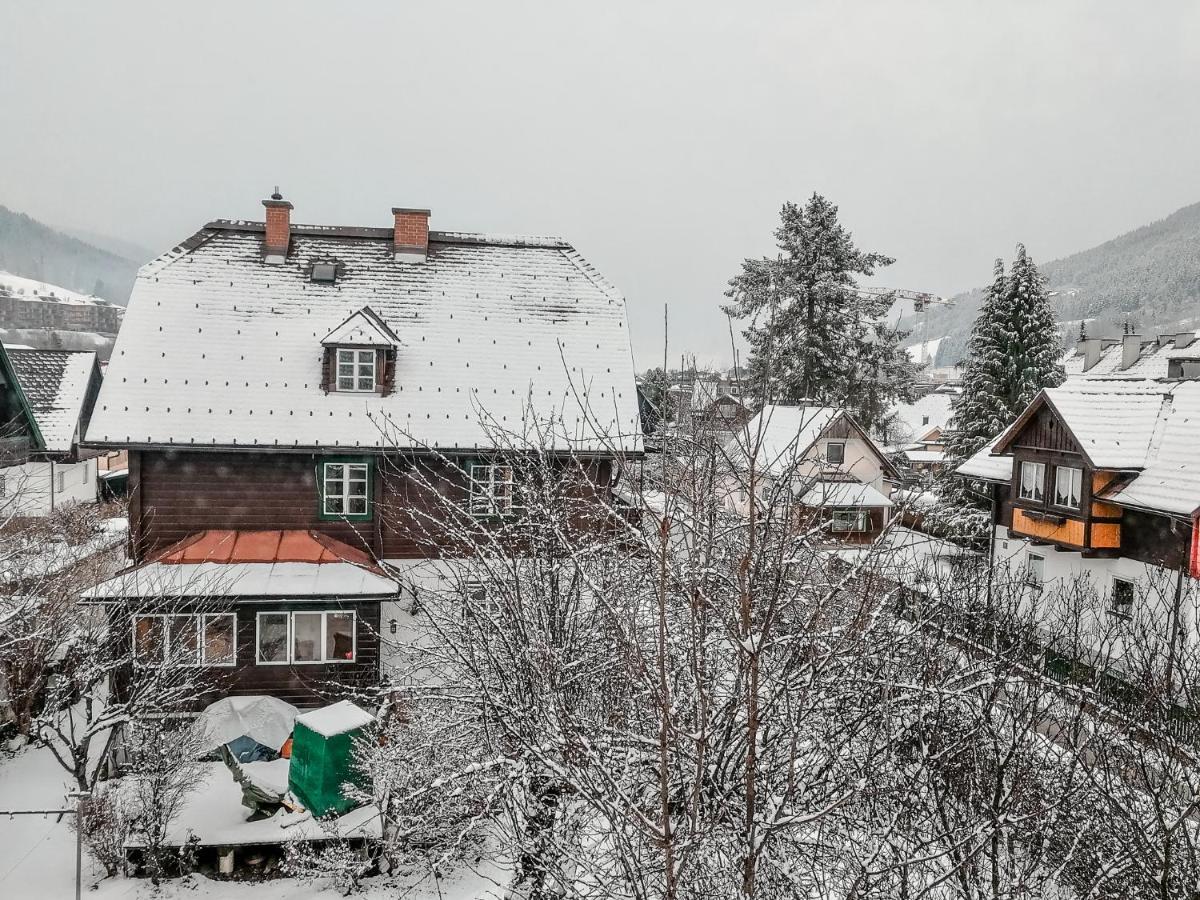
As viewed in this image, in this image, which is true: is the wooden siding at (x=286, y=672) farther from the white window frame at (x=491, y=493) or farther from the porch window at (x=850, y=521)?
the porch window at (x=850, y=521)

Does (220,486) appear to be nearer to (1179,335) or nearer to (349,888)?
(349,888)

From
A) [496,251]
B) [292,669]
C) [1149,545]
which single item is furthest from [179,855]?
[1149,545]

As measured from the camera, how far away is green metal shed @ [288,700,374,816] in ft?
38.6

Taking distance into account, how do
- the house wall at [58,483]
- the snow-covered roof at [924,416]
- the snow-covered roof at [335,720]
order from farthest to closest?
the snow-covered roof at [924,416] → the house wall at [58,483] → the snow-covered roof at [335,720]

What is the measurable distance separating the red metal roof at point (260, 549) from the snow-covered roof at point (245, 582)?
0.59 feet

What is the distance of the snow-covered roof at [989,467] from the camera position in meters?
22.5

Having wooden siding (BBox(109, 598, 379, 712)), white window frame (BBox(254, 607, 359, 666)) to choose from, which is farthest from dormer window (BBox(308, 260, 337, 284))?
white window frame (BBox(254, 607, 359, 666))

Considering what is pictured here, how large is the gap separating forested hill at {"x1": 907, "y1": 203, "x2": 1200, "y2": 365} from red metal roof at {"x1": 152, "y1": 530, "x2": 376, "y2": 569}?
3008 inches

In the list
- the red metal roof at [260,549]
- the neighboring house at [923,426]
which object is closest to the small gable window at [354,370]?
the red metal roof at [260,549]

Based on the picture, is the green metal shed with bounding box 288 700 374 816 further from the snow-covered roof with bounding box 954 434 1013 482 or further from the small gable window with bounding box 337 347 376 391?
the snow-covered roof with bounding box 954 434 1013 482

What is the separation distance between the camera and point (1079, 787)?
701 centimetres

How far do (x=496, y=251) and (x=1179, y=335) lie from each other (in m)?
44.4

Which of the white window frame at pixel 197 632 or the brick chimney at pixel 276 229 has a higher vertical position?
the brick chimney at pixel 276 229

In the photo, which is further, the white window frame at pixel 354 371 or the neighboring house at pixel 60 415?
the neighboring house at pixel 60 415
